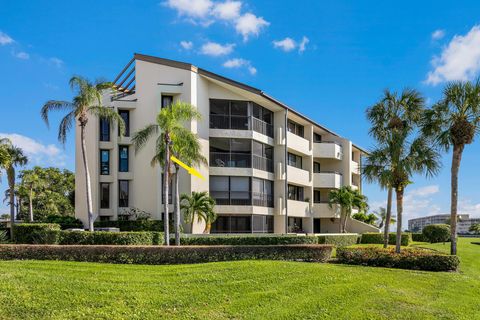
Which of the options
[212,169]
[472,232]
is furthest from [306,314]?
[472,232]

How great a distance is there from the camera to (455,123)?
22797 millimetres

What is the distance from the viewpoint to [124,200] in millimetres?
33750

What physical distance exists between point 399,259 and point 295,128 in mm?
23228

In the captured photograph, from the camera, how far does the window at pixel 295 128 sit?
40747mm

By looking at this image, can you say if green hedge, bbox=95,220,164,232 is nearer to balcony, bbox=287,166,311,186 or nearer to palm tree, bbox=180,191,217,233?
palm tree, bbox=180,191,217,233

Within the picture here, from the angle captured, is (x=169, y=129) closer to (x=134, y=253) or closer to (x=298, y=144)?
(x=134, y=253)

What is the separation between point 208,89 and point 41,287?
2237 cm

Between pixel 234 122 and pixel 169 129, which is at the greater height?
pixel 234 122

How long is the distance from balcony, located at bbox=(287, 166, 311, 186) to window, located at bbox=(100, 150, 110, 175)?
14221 mm

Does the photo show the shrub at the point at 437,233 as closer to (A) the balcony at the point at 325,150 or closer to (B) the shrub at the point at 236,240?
(A) the balcony at the point at 325,150

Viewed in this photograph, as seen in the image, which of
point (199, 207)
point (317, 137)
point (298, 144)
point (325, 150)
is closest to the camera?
point (199, 207)

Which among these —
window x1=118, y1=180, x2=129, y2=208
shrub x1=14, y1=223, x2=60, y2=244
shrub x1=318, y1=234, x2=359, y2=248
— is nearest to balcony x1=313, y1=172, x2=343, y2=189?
shrub x1=318, y1=234, x2=359, y2=248

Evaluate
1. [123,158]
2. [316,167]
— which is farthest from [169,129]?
[316,167]

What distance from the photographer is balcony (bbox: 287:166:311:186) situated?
37812 millimetres
